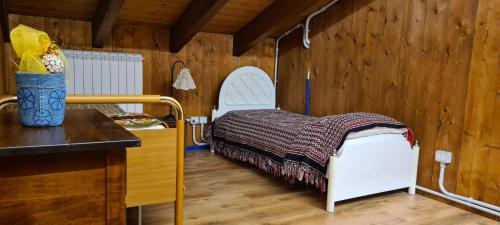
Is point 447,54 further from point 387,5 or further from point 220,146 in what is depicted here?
point 220,146

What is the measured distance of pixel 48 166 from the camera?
871 millimetres

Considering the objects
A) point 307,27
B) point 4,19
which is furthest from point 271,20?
point 4,19

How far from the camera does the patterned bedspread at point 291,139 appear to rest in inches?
99.4

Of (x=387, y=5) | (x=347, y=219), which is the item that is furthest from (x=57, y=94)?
(x=387, y=5)

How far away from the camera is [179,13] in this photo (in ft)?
12.1

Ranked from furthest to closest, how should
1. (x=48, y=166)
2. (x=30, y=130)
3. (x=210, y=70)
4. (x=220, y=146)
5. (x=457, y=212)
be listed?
(x=210, y=70) < (x=220, y=146) < (x=457, y=212) < (x=30, y=130) < (x=48, y=166)

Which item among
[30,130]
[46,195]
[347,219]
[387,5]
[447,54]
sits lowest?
[347,219]

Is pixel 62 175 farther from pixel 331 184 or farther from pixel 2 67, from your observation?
pixel 2 67

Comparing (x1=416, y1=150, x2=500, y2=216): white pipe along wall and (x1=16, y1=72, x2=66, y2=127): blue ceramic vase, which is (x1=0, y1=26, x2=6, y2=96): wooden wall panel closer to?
(x1=16, y1=72, x2=66, y2=127): blue ceramic vase

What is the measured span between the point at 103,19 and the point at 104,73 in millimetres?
692

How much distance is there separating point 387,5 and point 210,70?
2.16m

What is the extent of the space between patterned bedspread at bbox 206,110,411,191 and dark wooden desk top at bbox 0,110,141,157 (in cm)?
172

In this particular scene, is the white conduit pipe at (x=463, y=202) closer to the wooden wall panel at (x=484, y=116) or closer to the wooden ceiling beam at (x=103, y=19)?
the wooden wall panel at (x=484, y=116)

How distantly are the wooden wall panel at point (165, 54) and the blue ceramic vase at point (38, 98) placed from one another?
283 cm
